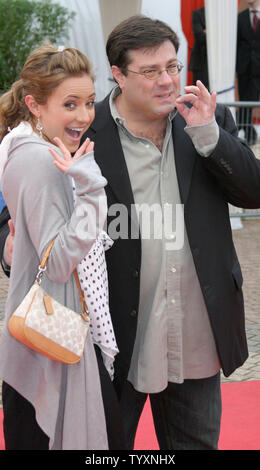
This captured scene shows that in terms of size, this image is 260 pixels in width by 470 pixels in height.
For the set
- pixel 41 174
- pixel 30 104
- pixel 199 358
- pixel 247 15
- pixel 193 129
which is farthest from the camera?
pixel 247 15

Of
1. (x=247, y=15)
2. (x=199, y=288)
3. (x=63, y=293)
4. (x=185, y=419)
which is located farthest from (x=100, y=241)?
(x=247, y=15)

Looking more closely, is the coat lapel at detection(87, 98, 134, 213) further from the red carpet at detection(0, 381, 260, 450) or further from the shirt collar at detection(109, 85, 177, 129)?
the red carpet at detection(0, 381, 260, 450)

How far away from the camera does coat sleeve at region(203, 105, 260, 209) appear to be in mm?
2590

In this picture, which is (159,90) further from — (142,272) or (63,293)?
(63,293)

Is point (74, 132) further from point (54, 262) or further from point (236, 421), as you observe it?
point (236, 421)

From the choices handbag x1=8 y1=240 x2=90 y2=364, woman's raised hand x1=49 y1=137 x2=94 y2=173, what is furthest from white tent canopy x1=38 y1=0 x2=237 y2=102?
handbag x1=8 y1=240 x2=90 y2=364

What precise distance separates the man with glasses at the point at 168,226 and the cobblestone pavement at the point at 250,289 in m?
2.17

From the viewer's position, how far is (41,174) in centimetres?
223

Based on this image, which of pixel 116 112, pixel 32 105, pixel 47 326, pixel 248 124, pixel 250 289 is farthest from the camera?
pixel 248 124

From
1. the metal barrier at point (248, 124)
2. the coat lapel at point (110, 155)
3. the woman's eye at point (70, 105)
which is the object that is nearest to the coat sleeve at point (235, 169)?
the coat lapel at point (110, 155)

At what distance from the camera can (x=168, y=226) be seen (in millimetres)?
2719

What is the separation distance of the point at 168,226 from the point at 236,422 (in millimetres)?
1838

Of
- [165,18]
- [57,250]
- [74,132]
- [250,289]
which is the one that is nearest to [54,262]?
[57,250]

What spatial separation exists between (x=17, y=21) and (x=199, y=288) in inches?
458
